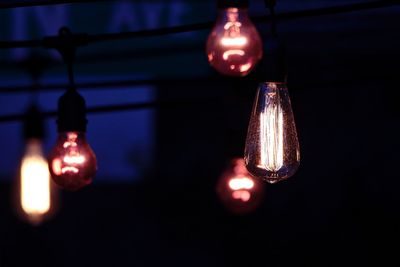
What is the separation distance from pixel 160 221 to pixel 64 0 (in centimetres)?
507

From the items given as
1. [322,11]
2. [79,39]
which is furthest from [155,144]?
[322,11]

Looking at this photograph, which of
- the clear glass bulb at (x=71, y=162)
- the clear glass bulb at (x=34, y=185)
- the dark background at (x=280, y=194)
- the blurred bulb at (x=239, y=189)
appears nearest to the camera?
the clear glass bulb at (x=71, y=162)

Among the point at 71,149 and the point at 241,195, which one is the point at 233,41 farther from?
the point at 241,195

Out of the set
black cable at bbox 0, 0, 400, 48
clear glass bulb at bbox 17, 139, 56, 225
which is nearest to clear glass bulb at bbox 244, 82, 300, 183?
black cable at bbox 0, 0, 400, 48

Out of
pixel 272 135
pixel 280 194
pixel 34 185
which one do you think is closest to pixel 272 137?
pixel 272 135

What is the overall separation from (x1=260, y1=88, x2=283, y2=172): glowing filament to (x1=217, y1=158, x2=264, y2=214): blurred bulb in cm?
176

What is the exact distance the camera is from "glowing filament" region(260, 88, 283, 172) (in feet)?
9.07

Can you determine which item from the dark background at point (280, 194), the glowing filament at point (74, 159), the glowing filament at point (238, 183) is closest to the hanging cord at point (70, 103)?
the glowing filament at point (74, 159)

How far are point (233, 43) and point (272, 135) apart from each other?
0.33 metres

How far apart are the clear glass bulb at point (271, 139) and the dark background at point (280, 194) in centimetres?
446

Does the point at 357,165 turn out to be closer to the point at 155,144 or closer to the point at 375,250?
the point at 375,250

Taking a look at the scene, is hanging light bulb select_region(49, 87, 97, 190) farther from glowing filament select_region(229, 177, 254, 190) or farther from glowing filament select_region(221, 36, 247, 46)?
glowing filament select_region(229, 177, 254, 190)

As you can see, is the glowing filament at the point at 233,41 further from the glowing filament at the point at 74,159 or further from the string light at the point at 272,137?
the glowing filament at the point at 74,159

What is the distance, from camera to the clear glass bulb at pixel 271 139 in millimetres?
2766
